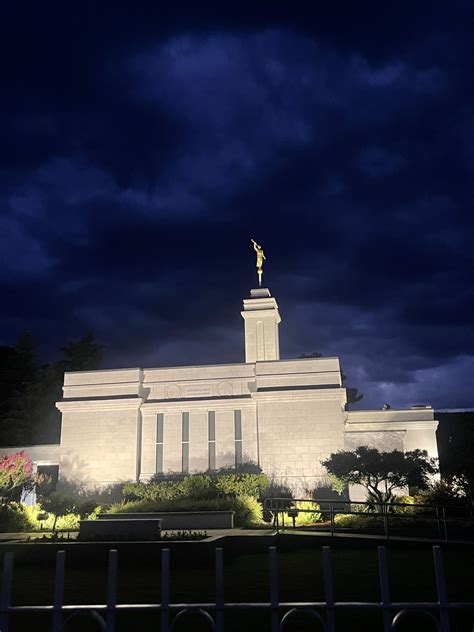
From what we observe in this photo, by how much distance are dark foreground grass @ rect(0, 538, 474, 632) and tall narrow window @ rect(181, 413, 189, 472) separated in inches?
511

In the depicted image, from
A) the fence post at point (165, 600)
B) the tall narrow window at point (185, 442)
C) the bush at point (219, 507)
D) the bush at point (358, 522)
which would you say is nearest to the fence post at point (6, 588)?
the fence post at point (165, 600)

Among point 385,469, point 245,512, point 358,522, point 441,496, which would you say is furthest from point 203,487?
point 441,496

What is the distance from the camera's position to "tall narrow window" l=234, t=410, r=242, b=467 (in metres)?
27.1

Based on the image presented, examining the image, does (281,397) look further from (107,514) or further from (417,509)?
(107,514)

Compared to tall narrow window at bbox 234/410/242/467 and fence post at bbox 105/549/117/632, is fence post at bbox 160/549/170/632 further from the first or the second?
tall narrow window at bbox 234/410/242/467

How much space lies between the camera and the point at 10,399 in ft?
A: 153

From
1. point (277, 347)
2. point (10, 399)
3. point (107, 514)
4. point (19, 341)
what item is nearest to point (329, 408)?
point (277, 347)

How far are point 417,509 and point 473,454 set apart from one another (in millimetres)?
5207

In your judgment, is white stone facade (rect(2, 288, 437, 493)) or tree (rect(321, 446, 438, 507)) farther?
white stone facade (rect(2, 288, 437, 493))

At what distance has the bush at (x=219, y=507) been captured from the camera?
20.3 m

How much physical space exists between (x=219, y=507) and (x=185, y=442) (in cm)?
759

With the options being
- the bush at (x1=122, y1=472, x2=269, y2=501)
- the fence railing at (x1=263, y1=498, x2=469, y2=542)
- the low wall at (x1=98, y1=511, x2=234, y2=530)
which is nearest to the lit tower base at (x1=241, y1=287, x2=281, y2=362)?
the bush at (x1=122, y1=472, x2=269, y2=501)

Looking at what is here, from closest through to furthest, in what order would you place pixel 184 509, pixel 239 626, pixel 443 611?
pixel 443 611 → pixel 239 626 → pixel 184 509

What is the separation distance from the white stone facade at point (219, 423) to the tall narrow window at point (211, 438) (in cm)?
5
